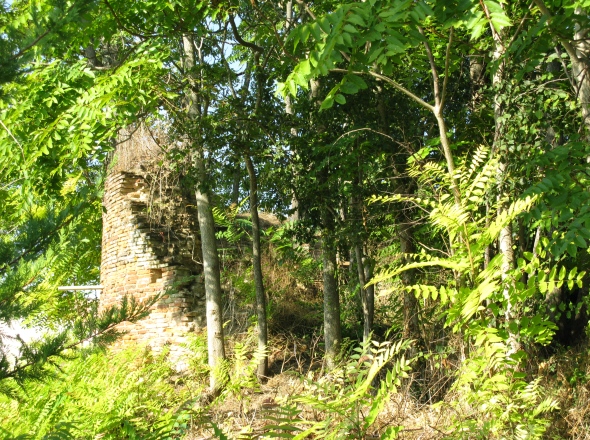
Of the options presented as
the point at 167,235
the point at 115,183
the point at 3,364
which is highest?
the point at 115,183

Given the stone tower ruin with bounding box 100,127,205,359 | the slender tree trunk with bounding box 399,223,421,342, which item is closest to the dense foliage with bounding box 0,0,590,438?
the slender tree trunk with bounding box 399,223,421,342

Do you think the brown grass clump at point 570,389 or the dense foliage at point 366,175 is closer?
the dense foliage at point 366,175

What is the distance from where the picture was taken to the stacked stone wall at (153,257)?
9906 mm

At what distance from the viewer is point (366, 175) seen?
677 cm

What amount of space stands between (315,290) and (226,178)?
151 inches

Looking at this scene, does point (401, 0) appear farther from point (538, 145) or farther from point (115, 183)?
point (115, 183)

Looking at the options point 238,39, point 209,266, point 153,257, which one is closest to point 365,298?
point 209,266

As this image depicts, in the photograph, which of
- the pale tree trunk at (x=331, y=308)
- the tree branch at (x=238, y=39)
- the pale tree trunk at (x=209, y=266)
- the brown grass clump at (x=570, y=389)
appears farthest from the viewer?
the pale tree trunk at (x=209, y=266)

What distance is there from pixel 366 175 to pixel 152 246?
5.08 metres

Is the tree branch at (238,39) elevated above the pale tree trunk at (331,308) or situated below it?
above

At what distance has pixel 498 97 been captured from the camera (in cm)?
532

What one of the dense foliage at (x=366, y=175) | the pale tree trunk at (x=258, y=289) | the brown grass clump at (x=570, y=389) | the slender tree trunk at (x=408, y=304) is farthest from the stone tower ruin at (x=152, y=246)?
the brown grass clump at (x=570, y=389)

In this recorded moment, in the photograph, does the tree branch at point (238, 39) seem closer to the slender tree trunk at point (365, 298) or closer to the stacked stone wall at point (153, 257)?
Answer: the slender tree trunk at point (365, 298)

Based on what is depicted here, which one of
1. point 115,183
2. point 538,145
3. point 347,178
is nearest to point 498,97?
point 538,145
